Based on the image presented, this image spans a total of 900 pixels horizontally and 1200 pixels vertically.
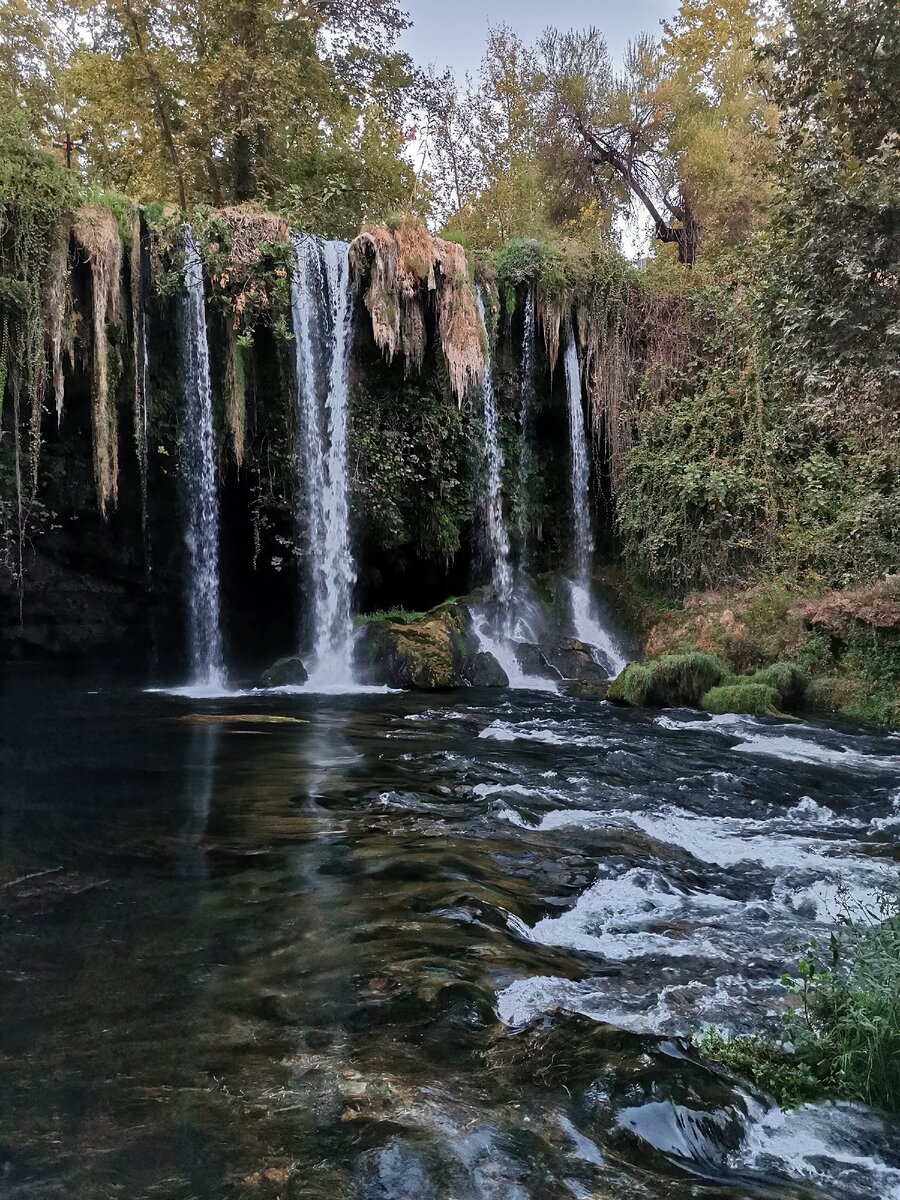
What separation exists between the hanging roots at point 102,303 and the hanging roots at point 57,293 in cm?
29

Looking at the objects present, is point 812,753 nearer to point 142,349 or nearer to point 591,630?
point 591,630

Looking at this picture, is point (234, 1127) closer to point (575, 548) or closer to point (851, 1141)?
point (851, 1141)

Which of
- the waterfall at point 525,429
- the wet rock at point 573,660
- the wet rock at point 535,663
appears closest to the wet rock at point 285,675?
the wet rock at point 535,663

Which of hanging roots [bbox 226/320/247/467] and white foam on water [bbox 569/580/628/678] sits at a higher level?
hanging roots [bbox 226/320/247/467]

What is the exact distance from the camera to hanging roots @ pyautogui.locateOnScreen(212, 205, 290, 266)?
13.8 metres

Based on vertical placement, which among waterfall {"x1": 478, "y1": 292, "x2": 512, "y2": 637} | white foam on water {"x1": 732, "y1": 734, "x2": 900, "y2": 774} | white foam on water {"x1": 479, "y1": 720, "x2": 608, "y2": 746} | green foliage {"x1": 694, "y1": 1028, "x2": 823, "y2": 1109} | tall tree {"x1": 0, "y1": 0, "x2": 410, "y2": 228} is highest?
tall tree {"x1": 0, "y1": 0, "x2": 410, "y2": 228}

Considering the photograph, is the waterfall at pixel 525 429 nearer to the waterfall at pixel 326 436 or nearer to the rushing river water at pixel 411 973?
the waterfall at pixel 326 436

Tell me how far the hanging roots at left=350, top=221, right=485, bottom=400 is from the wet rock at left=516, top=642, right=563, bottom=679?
16.0 ft

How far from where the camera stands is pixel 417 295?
15523 millimetres

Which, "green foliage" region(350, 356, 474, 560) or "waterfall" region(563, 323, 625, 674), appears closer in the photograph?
"green foliage" region(350, 356, 474, 560)

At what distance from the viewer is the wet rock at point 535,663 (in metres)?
14.7

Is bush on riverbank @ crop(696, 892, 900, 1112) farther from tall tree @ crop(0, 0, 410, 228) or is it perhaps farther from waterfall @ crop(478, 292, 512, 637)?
tall tree @ crop(0, 0, 410, 228)

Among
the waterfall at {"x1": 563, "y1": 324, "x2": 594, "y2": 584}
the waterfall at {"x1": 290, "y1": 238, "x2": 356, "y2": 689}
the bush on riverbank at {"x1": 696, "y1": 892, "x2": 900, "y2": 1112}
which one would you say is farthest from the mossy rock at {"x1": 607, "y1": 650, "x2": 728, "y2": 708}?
the bush on riverbank at {"x1": 696, "y1": 892, "x2": 900, "y2": 1112}

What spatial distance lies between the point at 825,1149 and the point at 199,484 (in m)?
14.6
